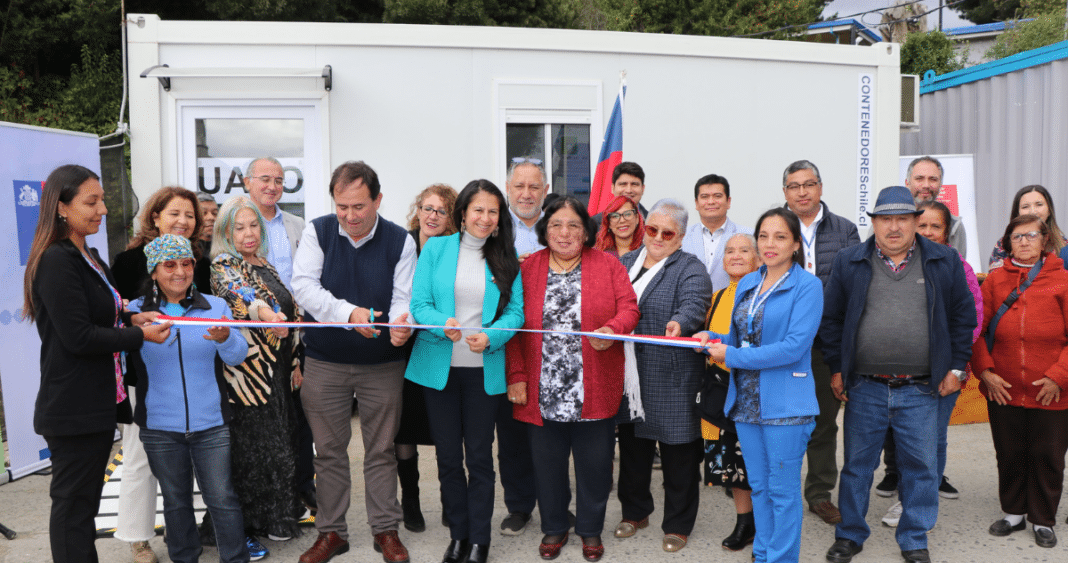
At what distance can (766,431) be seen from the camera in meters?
3.41

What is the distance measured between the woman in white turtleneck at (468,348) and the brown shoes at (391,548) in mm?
235

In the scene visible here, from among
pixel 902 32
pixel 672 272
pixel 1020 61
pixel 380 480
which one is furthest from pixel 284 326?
pixel 902 32

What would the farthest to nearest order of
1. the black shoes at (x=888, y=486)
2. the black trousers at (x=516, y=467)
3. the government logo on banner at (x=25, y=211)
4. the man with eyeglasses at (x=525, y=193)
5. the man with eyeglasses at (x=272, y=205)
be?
the government logo on banner at (x=25, y=211) → the black shoes at (x=888, y=486) → the man with eyeglasses at (x=272, y=205) → the man with eyeglasses at (x=525, y=193) → the black trousers at (x=516, y=467)

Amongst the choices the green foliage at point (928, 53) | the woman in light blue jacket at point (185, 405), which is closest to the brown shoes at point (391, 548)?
the woman in light blue jacket at point (185, 405)

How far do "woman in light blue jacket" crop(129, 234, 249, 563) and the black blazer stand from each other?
0.80 feet

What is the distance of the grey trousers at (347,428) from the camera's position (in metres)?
3.66

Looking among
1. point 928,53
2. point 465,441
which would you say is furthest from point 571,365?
point 928,53

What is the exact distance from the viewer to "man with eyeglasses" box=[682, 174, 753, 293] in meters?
4.52

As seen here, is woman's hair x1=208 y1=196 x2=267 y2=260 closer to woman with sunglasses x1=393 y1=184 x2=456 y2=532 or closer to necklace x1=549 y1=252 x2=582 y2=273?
woman with sunglasses x1=393 y1=184 x2=456 y2=532

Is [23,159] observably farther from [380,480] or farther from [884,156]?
[884,156]

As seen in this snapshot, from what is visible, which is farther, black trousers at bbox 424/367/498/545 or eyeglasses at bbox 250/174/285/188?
eyeglasses at bbox 250/174/285/188

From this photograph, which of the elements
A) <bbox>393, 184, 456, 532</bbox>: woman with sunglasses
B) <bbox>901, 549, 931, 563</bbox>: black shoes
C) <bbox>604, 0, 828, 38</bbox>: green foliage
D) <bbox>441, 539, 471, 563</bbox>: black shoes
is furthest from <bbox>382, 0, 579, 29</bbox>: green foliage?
<bbox>901, 549, 931, 563</bbox>: black shoes

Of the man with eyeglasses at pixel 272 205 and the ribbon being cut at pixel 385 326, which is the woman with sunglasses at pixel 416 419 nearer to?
the ribbon being cut at pixel 385 326

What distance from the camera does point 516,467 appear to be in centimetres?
420
